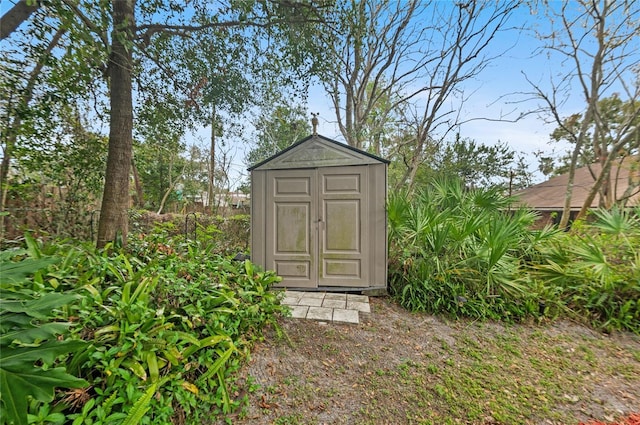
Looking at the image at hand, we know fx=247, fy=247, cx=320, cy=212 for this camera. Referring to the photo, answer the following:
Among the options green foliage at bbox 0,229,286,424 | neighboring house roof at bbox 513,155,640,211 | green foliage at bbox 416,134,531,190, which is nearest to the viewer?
green foliage at bbox 0,229,286,424

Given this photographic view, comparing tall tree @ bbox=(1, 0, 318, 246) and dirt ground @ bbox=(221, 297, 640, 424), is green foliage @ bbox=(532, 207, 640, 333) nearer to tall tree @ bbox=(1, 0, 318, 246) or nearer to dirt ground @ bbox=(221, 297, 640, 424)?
dirt ground @ bbox=(221, 297, 640, 424)

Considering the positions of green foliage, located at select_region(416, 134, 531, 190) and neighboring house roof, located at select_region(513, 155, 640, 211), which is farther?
green foliage, located at select_region(416, 134, 531, 190)

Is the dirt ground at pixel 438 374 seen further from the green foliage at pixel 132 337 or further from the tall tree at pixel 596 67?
the tall tree at pixel 596 67

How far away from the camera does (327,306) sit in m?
3.24

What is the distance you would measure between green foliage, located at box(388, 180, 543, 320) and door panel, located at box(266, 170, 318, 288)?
124 centimetres

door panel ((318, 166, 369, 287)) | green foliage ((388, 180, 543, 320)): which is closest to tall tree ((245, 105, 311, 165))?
door panel ((318, 166, 369, 287))

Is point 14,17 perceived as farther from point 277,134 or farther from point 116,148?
point 277,134

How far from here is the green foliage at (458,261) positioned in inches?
125

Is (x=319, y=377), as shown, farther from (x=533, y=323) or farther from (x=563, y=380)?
(x=533, y=323)

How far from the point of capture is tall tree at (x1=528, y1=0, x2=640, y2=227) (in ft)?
19.2

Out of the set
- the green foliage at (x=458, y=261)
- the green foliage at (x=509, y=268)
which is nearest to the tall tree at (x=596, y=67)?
the green foliage at (x=509, y=268)

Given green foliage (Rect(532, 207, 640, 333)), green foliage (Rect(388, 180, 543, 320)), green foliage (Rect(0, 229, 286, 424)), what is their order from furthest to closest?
green foliage (Rect(388, 180, 543, 320)) → green foliage (Rect(532, 207, 640, 333)) → green foliage (Rect(0, 229, 286, 424))

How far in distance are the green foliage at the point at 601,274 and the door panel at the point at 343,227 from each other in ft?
8.21

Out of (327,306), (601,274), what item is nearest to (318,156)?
(327,306)
